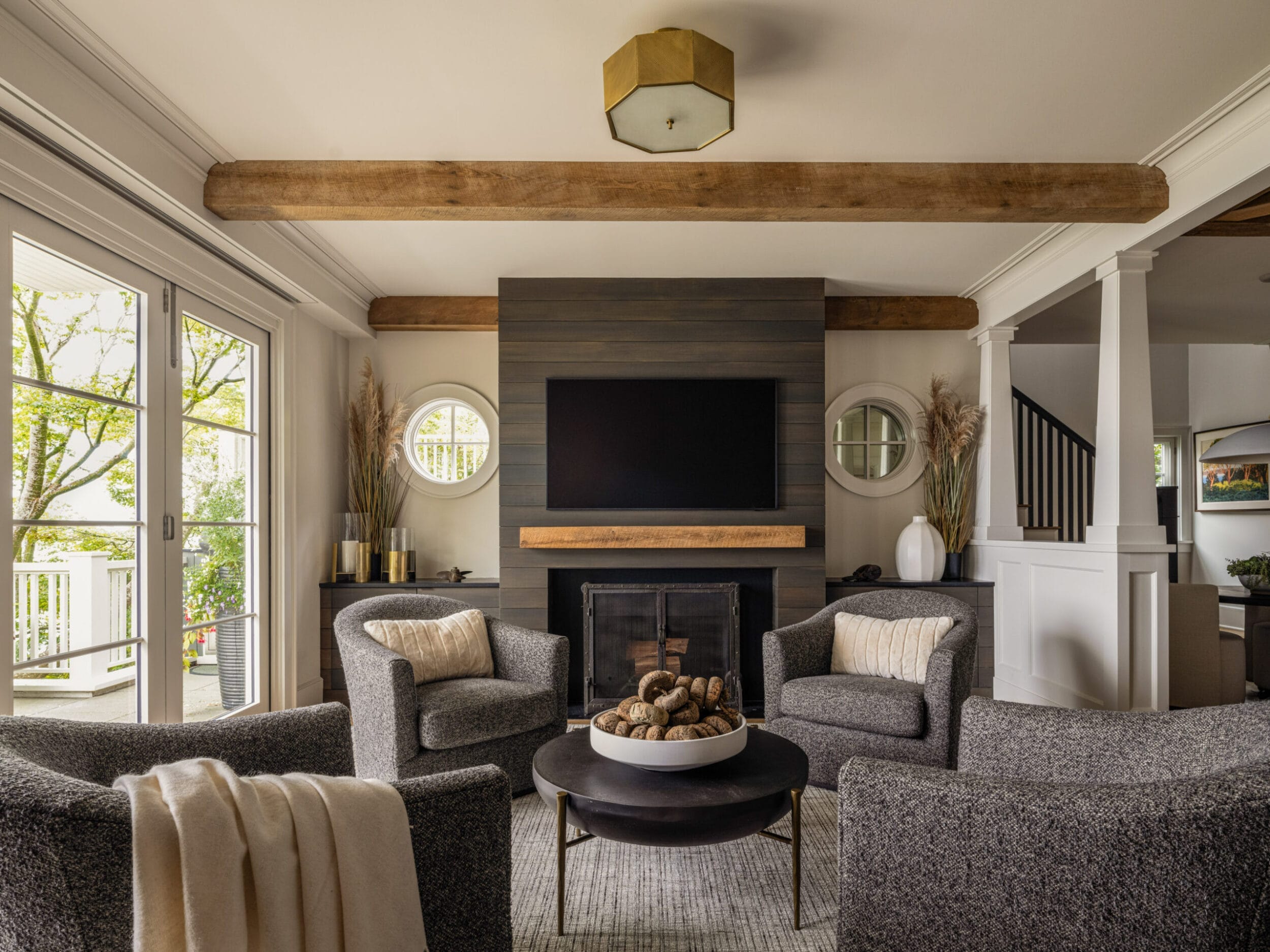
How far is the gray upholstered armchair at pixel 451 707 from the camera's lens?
9.30 feet

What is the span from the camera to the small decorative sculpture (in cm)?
484

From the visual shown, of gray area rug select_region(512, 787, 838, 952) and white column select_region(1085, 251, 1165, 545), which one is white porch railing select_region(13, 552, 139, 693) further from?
white column select_region(1085, 251, 1165, 545)

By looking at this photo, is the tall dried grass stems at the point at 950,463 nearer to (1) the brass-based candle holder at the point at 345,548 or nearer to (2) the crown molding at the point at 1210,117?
(2) the crown molding at the point at 1210,117

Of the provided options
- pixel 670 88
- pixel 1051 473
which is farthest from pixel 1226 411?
pixel 670 88

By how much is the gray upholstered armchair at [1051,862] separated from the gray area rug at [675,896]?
0.68 metres

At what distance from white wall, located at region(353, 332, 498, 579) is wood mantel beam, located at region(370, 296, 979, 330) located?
20 centimetres

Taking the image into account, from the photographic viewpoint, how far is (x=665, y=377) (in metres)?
4.64

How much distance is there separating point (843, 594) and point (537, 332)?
2.36 meters

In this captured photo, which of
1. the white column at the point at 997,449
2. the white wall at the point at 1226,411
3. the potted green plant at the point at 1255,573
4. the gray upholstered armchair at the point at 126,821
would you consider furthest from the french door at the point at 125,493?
the white wall at the point at 1226,411

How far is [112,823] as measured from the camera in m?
1.00

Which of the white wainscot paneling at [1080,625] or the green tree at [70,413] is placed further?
the white wainscot paneling at [1080,625]

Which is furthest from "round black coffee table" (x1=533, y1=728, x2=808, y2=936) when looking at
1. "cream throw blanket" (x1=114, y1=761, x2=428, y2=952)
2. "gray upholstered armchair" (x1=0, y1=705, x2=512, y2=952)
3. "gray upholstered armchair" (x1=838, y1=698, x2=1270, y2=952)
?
"cream throw blanket" (x1=114, y1=761, x2=428, y2=952)

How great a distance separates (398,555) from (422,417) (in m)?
0.97

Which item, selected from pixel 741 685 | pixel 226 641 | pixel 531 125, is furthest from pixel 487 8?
pixel 741 685
